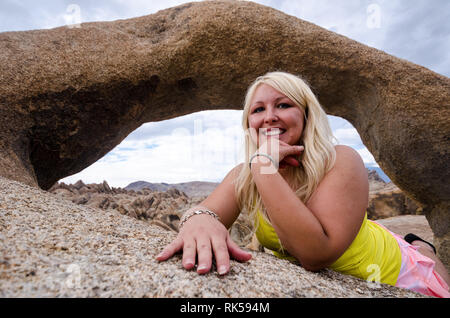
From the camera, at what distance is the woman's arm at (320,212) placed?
1.39 meters

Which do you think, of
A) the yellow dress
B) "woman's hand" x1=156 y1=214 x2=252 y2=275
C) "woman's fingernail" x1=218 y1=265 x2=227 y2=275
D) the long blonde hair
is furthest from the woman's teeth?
"woman's fingernail" x1=218 y1=265 x2=227 y2=275

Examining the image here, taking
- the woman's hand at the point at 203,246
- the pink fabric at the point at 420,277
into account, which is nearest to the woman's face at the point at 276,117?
the woman's hand at the point at 203,246

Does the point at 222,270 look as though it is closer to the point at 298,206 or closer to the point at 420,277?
the point at 298,206

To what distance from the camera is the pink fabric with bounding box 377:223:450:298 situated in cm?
183

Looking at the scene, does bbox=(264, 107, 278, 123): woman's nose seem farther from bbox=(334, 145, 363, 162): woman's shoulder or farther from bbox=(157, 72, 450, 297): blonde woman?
bbox=(334, 145, 363, 162): woman's shoulder

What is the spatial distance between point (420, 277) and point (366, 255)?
1.71 feet

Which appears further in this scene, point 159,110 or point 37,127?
point 159,110

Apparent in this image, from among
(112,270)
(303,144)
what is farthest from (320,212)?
(112,270)

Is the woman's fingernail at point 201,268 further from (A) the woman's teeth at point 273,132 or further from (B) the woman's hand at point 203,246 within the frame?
(A) the woman's teeth at point 273,132
